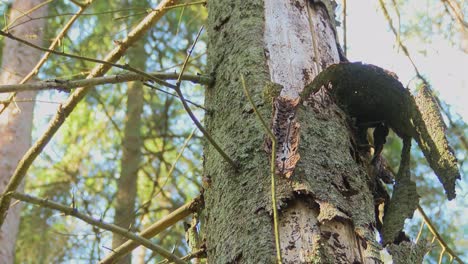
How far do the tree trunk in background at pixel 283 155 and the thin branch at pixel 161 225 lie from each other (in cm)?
13

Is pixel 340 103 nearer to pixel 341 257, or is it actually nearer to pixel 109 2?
pixel 341 257

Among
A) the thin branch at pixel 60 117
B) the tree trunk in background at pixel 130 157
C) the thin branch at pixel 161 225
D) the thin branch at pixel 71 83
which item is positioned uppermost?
the tree trunk in background at pixel 130 157

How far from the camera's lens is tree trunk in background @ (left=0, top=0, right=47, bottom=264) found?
3.63 metres

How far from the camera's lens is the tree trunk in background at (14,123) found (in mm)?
3629

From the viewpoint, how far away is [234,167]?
1.21 meters

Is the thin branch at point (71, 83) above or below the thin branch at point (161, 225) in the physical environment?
above

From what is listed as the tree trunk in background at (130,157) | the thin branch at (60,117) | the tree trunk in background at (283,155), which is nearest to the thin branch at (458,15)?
the tree trunk in background at (283,155)

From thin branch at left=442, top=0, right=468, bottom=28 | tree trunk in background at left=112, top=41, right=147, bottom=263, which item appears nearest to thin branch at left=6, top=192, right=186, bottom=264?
thin branch at left=442, top=0, right=468, bottom=28

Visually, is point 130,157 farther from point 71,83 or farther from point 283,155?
point 283,155

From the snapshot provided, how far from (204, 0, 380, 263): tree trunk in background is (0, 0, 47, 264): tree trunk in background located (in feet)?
7.26

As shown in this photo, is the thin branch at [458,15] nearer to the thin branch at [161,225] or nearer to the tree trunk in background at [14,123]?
the thin branch at [161,225]

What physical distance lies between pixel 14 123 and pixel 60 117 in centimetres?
243

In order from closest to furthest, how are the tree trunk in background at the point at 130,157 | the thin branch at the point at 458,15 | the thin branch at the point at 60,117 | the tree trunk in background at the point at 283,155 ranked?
the tree trunk in background at the point at 283,155 < the thin branch at the point at 60,117 < the thin branch at the point at 458,15 < the tree trunk in background at the point at 130,157

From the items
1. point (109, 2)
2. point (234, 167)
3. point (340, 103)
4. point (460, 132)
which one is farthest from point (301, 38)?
point (109, 2)
